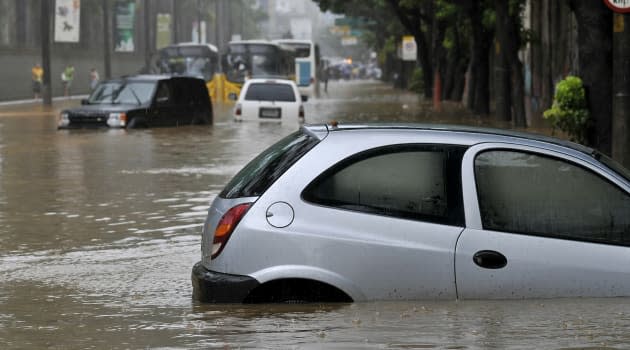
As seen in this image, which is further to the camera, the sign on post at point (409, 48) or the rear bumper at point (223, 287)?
the sign on post at point (409, 48)

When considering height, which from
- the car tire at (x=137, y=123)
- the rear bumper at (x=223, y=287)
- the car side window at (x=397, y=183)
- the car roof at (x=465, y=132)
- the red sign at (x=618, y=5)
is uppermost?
the red sign at (x=618, y=5)

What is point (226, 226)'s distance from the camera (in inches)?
296

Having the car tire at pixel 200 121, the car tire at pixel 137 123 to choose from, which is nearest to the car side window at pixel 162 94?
the car tire at pixel 137 123

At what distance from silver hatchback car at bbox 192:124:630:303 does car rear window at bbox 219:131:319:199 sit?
21 mm

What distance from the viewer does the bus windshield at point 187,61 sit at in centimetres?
6062

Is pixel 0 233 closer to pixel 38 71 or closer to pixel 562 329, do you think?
pixel 562 329

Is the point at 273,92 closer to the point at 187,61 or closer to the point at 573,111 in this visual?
the point at 573,111

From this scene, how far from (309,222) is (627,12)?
7768mm

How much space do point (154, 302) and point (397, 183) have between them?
242 centimetres

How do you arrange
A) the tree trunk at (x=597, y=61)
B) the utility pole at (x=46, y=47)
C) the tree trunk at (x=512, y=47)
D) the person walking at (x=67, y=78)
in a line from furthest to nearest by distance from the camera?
1. the person walking at (x=67, y=78)
2. the utility pole at (x=46, y=47)
3. the tree trunk at (x=512, y=47)
4. the tree trunk at (x=597, y=61)

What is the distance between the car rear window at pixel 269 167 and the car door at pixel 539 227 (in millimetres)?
910

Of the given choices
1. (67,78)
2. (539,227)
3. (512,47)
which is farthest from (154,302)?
(67,78)

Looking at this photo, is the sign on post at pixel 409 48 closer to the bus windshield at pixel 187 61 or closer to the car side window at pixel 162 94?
the bus windshield at pixel 187 61

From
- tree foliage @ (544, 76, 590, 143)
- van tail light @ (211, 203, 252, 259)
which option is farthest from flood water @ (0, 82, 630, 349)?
tree foliage @ (544, 76, 590, 143)
